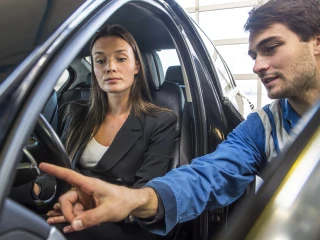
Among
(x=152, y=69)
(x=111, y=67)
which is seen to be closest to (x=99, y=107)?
(x=111, y=67)

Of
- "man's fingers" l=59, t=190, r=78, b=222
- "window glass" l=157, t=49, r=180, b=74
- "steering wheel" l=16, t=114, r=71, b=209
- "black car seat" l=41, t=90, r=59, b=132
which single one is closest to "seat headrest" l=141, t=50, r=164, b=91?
"window glass" l=157, t=49, r=180, b=74

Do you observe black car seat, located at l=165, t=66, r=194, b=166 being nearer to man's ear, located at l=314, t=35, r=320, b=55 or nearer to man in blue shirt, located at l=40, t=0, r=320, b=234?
man in blue shirt, located at l=40, t=0, r=320, b=234

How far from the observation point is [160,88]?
1.87 m

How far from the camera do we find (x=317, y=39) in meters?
1.16

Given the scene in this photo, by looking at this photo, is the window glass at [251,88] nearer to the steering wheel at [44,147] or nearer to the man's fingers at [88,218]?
the steering wheel at [44,147]

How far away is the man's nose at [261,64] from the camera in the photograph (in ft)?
3.91

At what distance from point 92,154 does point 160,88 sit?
56cm

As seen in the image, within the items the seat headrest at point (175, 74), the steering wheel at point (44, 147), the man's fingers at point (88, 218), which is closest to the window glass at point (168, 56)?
the seat headrest at point (175, 74)

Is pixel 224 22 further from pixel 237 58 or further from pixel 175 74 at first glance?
pixel 175 74

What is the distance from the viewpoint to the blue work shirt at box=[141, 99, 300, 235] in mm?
1016

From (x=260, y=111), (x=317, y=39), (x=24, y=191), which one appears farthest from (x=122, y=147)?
(x=317, y=39)

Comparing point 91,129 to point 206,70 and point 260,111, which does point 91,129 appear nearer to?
point 206,70

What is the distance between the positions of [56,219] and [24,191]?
350 millimetres

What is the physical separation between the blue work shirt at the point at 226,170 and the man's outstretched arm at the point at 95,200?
11cm
